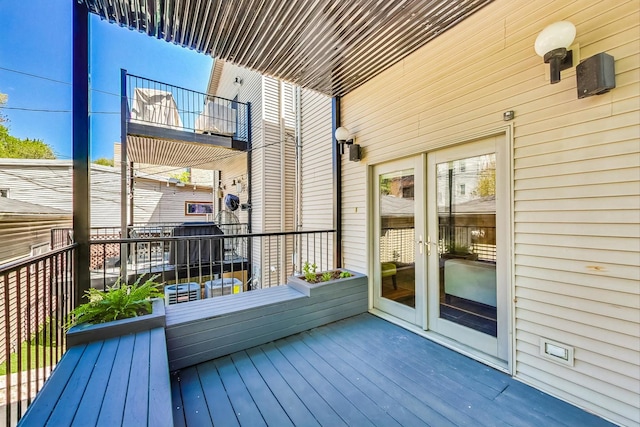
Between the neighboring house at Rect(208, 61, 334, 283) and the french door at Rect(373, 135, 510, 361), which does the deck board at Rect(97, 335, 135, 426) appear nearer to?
the french door at Rect(373, 135, 510, 361)

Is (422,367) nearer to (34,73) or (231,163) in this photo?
(34,73)

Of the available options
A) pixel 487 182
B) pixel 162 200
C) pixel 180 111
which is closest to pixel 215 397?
pixel 487 182

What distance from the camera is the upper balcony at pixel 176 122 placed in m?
5.96

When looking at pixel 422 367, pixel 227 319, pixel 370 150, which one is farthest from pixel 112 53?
pixel 422 367

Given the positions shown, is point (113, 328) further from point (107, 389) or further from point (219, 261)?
point (219, 261)

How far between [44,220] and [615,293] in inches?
356

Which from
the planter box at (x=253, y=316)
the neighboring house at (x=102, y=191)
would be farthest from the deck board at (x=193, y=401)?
the neighboring house at (x=102, y=191)

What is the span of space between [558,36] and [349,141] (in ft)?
8.07

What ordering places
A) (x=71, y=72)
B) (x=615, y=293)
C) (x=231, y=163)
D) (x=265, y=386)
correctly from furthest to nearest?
1. (x=231, y=163)
2. (x=71, y=72)
3. (x=265, y=386)
4. (x=615, y=293)

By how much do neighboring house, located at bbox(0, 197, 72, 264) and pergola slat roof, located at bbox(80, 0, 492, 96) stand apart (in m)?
3.82

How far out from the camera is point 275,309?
2834mm

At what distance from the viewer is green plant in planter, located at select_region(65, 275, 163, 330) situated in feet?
6.88

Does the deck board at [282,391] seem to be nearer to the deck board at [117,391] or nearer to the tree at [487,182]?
the deck board at [117,391]

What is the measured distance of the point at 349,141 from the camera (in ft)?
12.9
